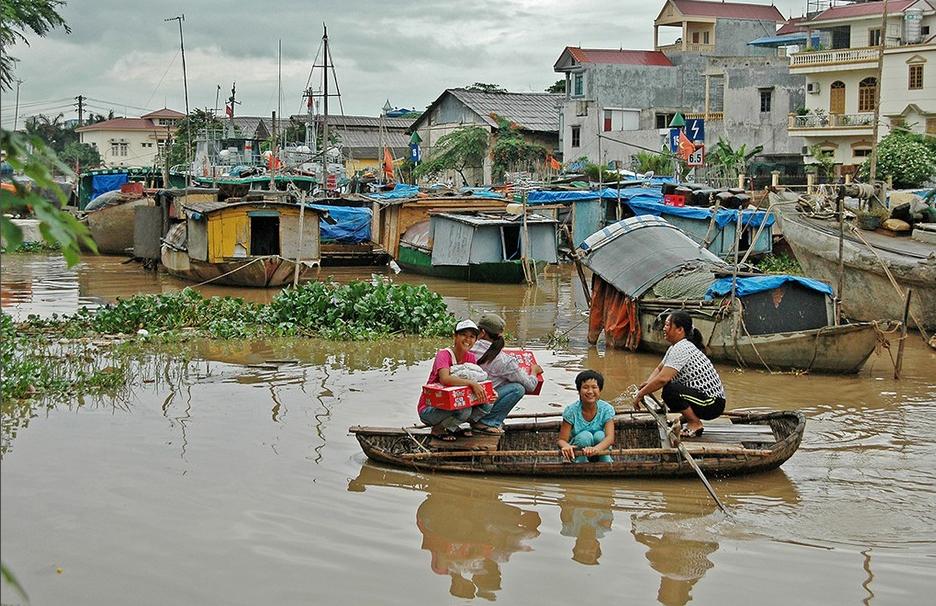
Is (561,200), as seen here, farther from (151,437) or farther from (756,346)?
(151,437)

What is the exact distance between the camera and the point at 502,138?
155 feet

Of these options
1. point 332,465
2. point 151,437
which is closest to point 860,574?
point 332,465

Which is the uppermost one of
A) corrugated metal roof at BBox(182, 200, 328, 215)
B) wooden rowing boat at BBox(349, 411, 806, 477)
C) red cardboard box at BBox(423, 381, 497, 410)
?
corrugated metal roof at BBox(182, 200, 328, 215)

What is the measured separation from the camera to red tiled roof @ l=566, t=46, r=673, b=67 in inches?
1937

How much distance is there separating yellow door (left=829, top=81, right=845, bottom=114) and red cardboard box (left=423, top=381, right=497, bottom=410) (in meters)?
35.7

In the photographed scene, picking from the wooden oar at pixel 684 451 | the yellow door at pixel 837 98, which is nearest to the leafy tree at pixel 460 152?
the yellow door at pixel 837 98

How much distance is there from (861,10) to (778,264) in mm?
19046

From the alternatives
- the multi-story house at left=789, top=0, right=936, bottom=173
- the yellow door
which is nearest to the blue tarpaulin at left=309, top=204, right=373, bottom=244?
the multi-story house at left=789, top=0, right=936, bottom=173

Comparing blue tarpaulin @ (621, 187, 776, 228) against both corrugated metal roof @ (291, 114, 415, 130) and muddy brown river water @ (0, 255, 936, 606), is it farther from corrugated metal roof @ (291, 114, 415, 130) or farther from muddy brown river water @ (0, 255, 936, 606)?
corrugated metal roof @ (291, 114, 415, 130)

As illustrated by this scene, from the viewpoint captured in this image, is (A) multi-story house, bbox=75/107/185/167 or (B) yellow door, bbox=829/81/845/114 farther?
(A) multi-story house, bbox=75/107/185/167

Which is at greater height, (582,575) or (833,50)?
(833,50)

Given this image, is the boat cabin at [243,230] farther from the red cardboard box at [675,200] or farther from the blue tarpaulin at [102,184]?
the blue tarpaulin at [102,184]

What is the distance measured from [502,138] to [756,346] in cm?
3533

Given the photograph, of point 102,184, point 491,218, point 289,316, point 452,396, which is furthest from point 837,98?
point 452,396
